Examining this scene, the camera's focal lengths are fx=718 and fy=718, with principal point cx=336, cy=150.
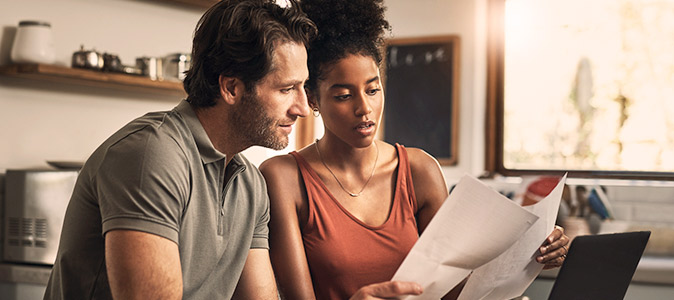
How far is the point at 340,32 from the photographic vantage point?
1301 mm

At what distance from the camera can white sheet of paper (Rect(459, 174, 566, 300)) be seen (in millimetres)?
1058

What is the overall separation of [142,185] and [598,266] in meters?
0.67

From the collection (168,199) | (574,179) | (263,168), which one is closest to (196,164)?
(168,199)

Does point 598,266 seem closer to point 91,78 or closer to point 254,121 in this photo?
point 254,121

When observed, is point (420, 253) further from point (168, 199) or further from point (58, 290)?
point (58, 290)

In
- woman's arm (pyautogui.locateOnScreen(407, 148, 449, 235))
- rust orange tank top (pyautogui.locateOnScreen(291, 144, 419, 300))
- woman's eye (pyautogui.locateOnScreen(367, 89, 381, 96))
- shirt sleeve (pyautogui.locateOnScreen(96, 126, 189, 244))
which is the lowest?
rust orange tank top (pyautogui.locateOnScreen(291, 144, 419, 300))

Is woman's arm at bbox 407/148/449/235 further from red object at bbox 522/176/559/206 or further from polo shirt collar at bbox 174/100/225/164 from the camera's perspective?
red object at bbox 522/176/559/206

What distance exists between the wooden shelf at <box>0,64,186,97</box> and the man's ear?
169 centimetres

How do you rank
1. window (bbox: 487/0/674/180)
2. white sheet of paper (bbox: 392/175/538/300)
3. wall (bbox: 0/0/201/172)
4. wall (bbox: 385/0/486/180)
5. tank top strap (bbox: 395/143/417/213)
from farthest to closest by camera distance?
wall (bbox: 385/0/486/180), window (bbox: 487/0/674/180), wall (bbox: 0/0/201/172), tank top strap (bbox: 395/143/417/213), white sheet of paper (bbox: 392/175/538/300)

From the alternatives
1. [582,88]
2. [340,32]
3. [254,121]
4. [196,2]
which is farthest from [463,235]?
[582,88]

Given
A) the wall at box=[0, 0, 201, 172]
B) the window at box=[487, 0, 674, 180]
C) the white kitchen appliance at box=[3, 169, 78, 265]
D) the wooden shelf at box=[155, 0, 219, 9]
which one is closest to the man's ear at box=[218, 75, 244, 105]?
the white kitchen appliance at box=[3, 169, 78, 265]

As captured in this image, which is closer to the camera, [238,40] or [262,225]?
[238,40]

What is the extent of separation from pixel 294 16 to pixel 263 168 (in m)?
0.30

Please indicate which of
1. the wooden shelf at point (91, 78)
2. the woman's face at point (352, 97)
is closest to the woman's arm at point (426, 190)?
the woman's face at point (352, 97)
